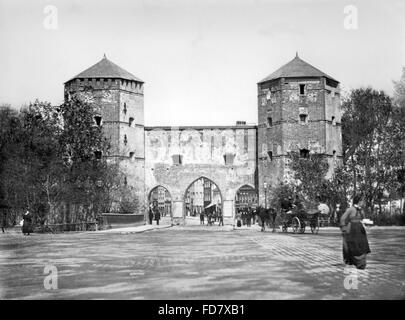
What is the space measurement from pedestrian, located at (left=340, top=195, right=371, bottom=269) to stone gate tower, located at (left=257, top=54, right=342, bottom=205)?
34.6 meters

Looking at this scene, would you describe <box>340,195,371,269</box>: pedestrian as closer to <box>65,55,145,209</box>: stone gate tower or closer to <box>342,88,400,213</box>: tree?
<box>342,88,400,213</box>: tree

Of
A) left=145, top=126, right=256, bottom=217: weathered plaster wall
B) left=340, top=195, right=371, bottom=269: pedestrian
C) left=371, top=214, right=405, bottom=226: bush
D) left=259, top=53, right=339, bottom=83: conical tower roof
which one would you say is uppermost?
left=259, top=53, right=339, bottom=83: conical tower roof

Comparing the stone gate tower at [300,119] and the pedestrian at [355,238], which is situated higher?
the stone gate tower at [300,119]

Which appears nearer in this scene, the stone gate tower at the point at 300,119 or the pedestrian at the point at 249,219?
the pedestrian at the point at 249,219

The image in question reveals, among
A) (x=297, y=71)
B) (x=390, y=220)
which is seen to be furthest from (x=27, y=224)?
(x=297, y=71)

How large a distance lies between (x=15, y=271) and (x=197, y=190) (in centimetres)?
9044

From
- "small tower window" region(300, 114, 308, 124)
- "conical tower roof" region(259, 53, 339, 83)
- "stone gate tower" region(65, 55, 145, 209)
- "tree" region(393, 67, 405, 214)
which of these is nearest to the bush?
"tree" region(393, 67, 405, 214)

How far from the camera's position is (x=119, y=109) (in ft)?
155

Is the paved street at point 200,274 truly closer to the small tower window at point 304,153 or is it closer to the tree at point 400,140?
the tree at point 400,140

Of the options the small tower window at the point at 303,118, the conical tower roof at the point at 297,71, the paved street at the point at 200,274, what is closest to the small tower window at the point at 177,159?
the conical tower roof at the point at 297,71

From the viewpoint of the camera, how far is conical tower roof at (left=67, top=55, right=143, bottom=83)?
155 feet

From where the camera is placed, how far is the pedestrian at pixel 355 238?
1052 cm

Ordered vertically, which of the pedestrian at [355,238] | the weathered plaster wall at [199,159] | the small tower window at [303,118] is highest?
the small tower window at [303,118]
